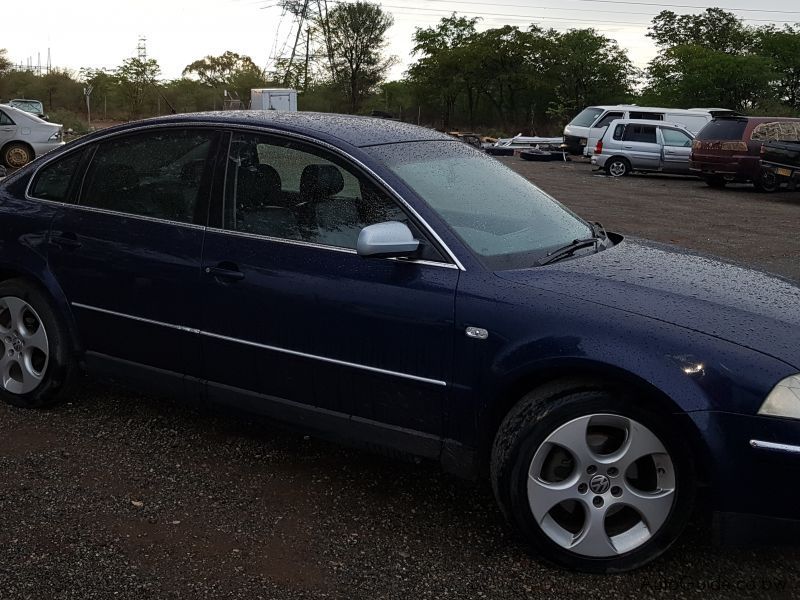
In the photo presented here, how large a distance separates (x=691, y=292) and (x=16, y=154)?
67.8 ft

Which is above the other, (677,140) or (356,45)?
(356,45)

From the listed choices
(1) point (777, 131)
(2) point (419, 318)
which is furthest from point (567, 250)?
(1) point (777, 131)

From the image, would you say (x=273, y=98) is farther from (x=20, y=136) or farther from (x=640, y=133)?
(x=640, y=133)

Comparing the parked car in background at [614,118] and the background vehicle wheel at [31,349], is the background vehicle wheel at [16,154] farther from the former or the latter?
the background vehicle wheel at [31,349]

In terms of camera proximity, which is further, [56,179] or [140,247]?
[56,179]

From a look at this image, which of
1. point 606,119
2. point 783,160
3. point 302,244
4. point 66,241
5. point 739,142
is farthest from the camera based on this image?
point 606,119

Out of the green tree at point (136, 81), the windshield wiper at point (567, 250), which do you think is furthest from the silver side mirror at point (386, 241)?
the green tree at point (136, 81)

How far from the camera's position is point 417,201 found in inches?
140

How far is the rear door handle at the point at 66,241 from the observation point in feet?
14.3

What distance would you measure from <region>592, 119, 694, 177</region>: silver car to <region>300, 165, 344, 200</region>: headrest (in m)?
22.8

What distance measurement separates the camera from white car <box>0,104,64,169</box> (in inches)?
824

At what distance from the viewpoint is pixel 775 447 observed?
2.86m

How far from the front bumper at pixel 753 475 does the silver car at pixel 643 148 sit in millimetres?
23375

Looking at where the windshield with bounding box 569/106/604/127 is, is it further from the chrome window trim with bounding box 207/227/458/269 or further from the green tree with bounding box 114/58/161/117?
the green tree with bounding box 114/58/161/117
